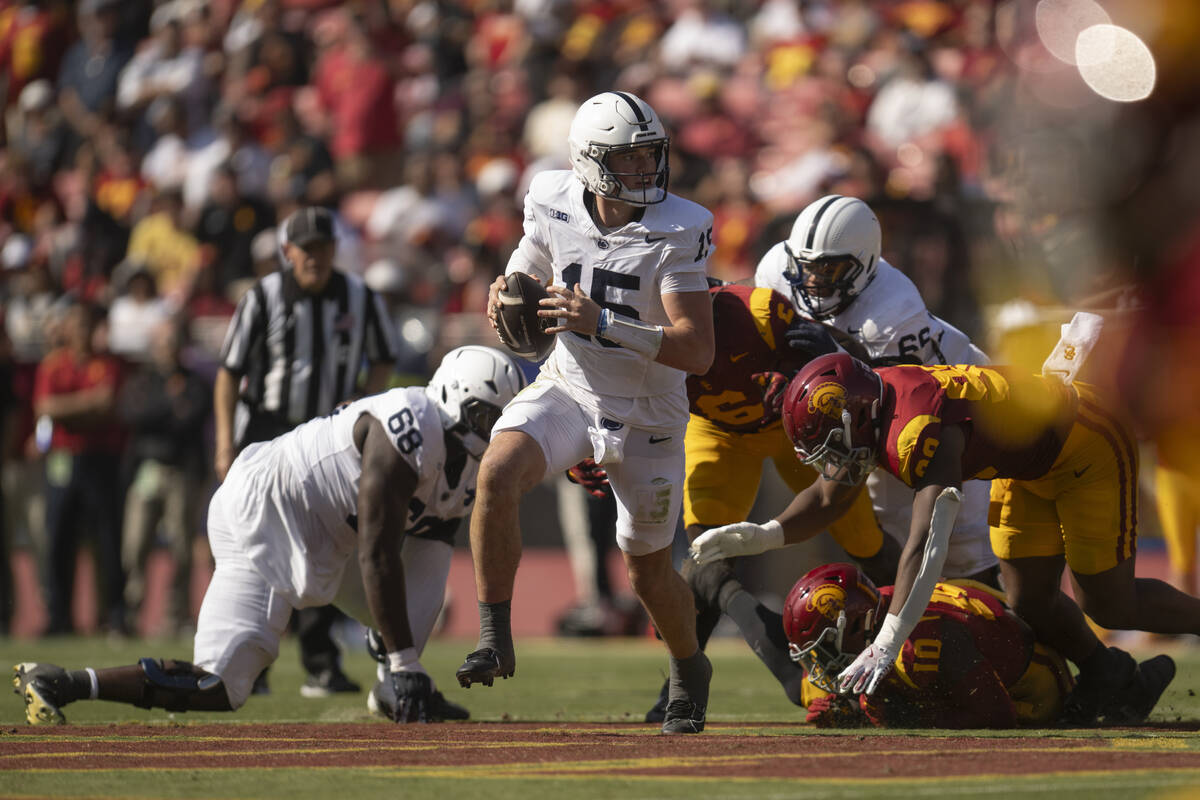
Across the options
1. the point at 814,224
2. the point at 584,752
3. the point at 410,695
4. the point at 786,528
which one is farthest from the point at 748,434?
the point at 584,752

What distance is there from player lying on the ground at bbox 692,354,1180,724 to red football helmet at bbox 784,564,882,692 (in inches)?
10.7

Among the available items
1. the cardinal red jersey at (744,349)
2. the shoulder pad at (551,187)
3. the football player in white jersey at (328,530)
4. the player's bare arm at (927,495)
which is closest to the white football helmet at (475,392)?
the football player in white jersey at (328,530)

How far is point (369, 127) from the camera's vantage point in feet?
47.9

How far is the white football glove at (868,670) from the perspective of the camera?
475 centimetres

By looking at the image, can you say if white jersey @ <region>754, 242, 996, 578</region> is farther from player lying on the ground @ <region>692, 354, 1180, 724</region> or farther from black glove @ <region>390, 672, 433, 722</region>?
black glove @ <region>390, 672, 433, 722</region>

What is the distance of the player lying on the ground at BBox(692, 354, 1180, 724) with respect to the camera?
4.81 meters

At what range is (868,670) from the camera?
475 centimetres

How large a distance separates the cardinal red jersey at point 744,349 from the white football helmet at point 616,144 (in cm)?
73

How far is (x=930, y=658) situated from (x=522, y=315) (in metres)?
1.68

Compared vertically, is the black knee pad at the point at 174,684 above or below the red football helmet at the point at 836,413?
below

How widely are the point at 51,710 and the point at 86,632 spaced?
21.6 feet

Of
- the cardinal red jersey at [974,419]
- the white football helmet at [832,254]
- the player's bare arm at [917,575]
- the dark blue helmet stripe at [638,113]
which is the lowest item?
the player's bare arm at [917,575]

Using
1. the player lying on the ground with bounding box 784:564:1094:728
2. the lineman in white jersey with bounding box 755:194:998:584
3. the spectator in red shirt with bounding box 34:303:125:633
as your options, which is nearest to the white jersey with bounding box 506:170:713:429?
the player lying on the ground with bounding box 784:564:1094:728

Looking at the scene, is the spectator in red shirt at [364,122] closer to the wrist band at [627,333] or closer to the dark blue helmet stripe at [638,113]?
the dark blue helmet stripe at [638,113]
